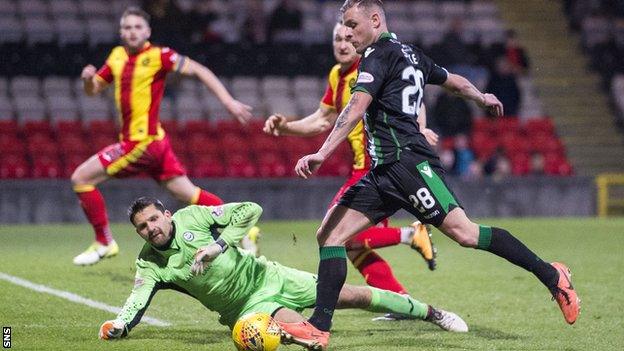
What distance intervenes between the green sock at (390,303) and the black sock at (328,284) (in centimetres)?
54

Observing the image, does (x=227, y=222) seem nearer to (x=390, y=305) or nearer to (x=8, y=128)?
(x=390, y=305)

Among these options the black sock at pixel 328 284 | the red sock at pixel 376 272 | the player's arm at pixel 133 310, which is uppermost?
the black sock at pixel 328 284

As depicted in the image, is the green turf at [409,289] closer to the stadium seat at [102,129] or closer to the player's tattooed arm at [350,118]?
the player's tattooed arm at [350,118]

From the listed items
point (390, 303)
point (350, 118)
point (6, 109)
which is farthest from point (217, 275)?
point (6, 109)

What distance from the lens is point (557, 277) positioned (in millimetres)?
7184

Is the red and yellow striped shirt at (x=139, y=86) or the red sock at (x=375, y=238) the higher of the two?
the red and yellow striped shirt at (x=139, y=86)

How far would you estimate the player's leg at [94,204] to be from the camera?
1109cm

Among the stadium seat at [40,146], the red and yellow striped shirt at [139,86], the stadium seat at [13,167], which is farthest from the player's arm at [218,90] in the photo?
the stadium seat at [40,146]

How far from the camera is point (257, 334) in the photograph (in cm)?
662

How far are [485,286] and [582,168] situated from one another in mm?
11507

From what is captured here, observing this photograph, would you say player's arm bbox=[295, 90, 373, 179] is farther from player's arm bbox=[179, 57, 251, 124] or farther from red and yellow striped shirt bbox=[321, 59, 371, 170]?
player's arm bbox=[179, 57, 251, 124]

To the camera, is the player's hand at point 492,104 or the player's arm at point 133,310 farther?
the player's hand at point 492,104

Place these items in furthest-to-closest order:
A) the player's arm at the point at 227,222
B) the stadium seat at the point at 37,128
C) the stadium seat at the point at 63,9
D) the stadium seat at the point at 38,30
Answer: the stadium seat at the point at 63,9
the stadium seat at the point at 38,30
the stadium seat at the point at 37,128
the player's arm at the point at 227,222

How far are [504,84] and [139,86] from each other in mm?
10796
